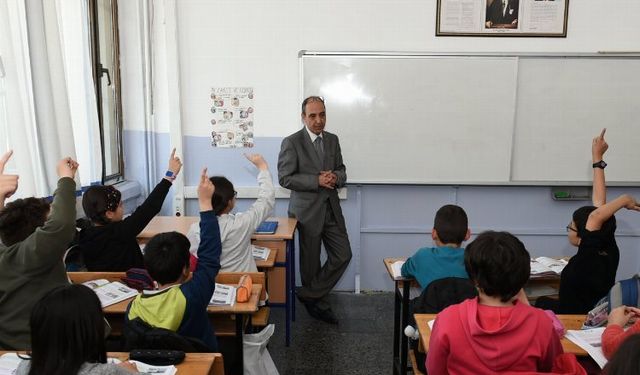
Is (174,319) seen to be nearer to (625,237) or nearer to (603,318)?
(603,318)

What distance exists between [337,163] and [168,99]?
1577 millimetres

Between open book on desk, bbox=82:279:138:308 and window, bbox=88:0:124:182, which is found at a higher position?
window, bbox=88:0:124:182

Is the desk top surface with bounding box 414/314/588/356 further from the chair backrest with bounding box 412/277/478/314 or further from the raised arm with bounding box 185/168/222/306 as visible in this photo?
the raised arm with bounding box 185/168/222/306

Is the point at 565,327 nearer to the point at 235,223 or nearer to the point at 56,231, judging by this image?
the point at 235,223

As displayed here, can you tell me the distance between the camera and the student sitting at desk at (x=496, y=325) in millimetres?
1480

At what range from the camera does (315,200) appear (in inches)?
150

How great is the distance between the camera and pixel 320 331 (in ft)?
11.9

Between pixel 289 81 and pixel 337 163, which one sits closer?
pixel 337 163

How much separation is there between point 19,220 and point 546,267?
2.51 metres

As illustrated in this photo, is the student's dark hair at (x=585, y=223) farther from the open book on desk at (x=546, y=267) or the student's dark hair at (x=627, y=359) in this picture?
the student's dark hair at (x=627, y=359)

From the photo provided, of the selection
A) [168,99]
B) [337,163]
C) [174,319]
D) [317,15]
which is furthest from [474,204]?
[174,319]

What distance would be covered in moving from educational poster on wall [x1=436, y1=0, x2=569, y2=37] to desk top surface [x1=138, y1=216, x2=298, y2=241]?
2000 mm

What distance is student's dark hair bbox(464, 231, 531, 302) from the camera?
150cm

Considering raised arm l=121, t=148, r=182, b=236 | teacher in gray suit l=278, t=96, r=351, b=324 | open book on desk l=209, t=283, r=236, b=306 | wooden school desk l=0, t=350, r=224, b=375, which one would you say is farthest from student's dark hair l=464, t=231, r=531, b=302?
teacher in gray suit l=278, t=96, r=351, b=324
